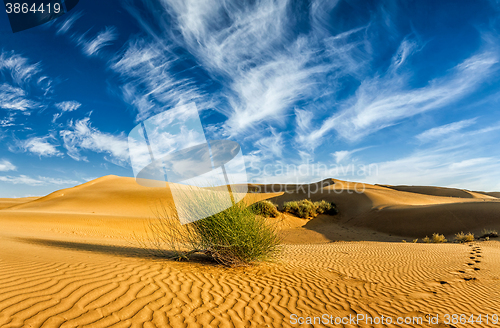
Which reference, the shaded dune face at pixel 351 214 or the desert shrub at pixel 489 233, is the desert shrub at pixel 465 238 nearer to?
the desert shrub at pixel 489 233

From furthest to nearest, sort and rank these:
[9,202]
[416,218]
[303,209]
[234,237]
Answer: [9,202]
[303,209]
[416,218]
[234,237]

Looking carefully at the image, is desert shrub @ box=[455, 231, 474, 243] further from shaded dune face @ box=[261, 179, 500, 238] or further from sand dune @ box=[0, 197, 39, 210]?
sand dune @ box=[0, 197, 39, 210]

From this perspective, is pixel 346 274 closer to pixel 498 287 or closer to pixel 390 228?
pixel 498 287

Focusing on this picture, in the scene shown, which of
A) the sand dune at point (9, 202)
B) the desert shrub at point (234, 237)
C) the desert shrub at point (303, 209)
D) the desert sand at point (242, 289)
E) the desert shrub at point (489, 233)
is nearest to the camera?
the desert sand at point (242, 289)

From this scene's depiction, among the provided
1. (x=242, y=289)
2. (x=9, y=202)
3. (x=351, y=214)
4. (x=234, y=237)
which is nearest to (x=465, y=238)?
(x=351, y=214)

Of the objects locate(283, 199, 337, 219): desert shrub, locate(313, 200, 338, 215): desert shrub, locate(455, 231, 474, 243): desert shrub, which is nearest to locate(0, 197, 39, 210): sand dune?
locate(283, 199, 337, 219): desert shrub

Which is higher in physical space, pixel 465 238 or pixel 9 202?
pixel 9 202

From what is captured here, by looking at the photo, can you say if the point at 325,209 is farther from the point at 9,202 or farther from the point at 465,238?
the point at 9,202

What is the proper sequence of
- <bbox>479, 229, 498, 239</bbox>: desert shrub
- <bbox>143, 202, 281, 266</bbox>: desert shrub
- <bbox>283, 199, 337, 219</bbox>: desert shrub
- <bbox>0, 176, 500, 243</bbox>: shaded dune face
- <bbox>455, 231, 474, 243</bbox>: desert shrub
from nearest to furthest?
<bbox>143, 202, 281, 266</bbox>: desert shrub
<bbox>455, 231, 474, 243</bbox>: desert shrub
<bbox>479, 229, 498, 239</bbox>: desert shrub
<bbox>0, 176, 500, 243</bbox>: shaded dune face
<bbox>283, 199, 337, 219</bbox>: desert shrub

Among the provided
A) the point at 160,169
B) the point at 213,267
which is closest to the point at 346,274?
the point at 213,267

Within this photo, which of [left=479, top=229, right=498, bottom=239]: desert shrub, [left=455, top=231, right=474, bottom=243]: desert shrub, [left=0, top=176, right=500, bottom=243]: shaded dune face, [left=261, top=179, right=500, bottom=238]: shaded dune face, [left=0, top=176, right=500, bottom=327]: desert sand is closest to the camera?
[left=0, top=176, right=500, bottom=327]: desert sand

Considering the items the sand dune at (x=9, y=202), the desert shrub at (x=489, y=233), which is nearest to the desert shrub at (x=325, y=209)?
the desert shrub at (x=489, y=233)

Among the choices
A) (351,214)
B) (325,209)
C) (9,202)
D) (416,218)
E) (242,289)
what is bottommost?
(416,218)

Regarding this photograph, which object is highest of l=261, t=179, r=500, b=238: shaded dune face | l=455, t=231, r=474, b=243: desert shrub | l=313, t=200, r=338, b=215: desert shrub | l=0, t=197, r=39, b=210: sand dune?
l=0, t=197, r=39, b=210: sand dune
